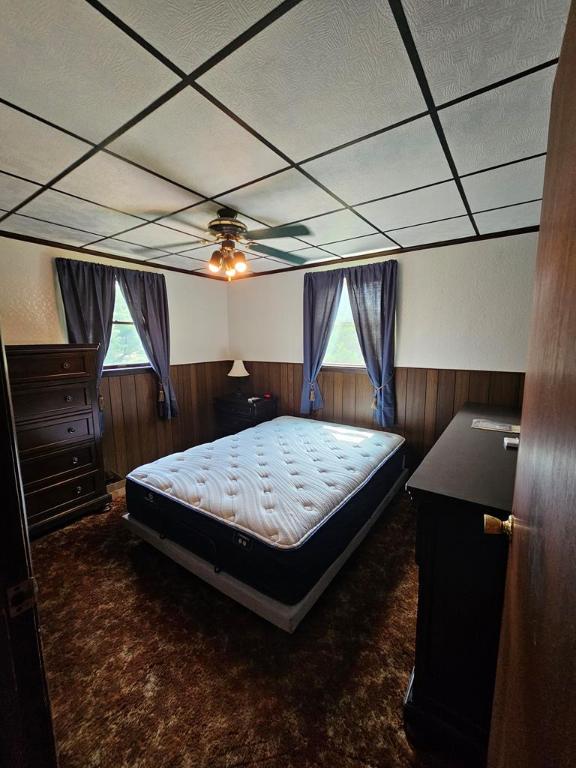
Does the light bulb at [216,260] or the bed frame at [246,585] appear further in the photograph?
the light bulb at [216,260]

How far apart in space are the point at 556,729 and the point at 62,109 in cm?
212

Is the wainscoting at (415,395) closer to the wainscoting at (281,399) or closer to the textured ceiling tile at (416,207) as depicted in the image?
the wainscoting at (281,399)

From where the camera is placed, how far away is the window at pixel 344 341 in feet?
12.3

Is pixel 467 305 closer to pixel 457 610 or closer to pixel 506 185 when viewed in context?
pixel 506 185

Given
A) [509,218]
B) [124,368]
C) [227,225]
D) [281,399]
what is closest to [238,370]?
[281,399]

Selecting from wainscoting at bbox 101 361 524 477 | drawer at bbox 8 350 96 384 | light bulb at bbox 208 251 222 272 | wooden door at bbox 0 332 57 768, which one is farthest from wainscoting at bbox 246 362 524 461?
wooden door at bbox 0 332 57 768

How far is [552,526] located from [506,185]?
2.25m

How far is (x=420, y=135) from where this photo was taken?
55.6 inches

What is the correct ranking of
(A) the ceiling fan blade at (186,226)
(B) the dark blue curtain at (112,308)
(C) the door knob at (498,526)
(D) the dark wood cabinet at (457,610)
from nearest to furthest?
(C) the door knob at (498,526), (D) the dark wood cabinet at (457,610), (A) the ceiling fan blade at (186,226), (B) the dark blue curtain at (112,308)

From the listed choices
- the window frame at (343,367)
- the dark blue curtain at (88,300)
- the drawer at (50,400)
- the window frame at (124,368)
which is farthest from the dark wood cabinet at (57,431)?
the window frame at (343,367)

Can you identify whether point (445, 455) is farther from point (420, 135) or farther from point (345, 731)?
point (420, 135)

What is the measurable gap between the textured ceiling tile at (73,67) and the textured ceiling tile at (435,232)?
7.16ft

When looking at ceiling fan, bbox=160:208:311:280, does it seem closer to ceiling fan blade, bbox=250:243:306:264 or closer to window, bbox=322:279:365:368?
ceiling fan blade, bbox=250:243:306:264

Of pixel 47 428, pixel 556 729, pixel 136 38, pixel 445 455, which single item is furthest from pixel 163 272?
pixel 556 729
